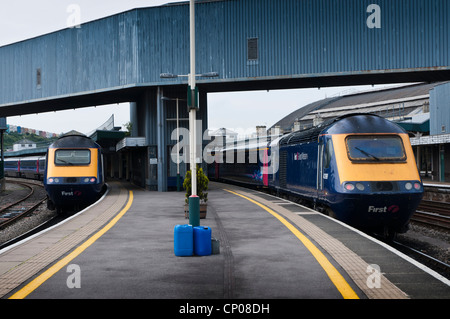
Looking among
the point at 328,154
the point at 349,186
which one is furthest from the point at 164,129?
the point at 349,186

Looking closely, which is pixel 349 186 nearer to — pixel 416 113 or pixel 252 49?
pixel 252 49

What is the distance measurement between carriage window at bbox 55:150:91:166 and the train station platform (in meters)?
7.69

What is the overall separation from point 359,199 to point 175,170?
2086 cm

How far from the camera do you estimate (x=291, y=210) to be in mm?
17734

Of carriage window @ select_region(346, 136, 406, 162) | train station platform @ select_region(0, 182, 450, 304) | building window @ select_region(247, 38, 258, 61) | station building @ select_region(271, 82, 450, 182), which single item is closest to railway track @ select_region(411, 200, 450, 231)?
carriage window @ select_region(346, 136, 406, 162)

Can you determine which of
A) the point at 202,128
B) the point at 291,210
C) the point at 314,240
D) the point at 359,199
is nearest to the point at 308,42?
the point at 202,128

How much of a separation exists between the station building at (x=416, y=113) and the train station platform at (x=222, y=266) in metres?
28.4

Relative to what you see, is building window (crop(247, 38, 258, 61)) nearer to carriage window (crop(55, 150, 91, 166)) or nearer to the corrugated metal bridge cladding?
the corrugated metal bridge cladding

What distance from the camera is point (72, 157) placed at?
71.7 ft

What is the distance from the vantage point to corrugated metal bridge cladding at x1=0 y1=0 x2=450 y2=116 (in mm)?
27953

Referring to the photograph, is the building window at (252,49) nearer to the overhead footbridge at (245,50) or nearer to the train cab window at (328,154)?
the overhead footbridge at (245,50)

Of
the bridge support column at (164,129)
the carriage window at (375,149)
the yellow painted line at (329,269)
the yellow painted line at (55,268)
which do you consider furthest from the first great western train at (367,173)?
the bridge support column at (164,129)

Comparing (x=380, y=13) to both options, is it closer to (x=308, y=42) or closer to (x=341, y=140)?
(x=308, y=42)

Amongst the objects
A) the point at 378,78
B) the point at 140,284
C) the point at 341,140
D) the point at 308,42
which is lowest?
the point at 140,284
